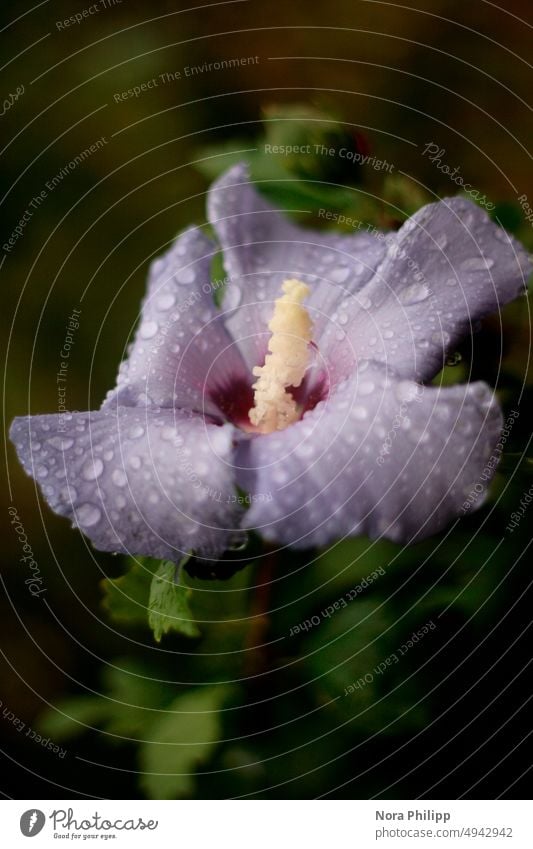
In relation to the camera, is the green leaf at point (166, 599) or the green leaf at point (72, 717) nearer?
the green leaf at point (166, 599)

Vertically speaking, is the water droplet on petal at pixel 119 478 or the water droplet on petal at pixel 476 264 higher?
the water droplet on petal at pixel 476 264

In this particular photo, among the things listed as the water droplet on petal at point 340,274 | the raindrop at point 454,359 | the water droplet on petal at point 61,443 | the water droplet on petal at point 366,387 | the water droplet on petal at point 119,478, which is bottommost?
the water droplet on petal at point 119,478

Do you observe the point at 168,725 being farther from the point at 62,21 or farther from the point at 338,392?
the point at 62,21

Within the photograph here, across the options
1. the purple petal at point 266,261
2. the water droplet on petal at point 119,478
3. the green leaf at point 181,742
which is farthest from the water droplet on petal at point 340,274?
the green leaf at point 181,742

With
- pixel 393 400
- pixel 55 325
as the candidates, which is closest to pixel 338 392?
pixel 393 400

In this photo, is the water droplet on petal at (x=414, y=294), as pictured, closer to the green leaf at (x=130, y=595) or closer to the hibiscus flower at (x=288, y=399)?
the hibiscus flower at (x=288, y=399)

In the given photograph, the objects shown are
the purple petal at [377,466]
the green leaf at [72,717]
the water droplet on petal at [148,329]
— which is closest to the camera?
the purple petal at [377,466]
